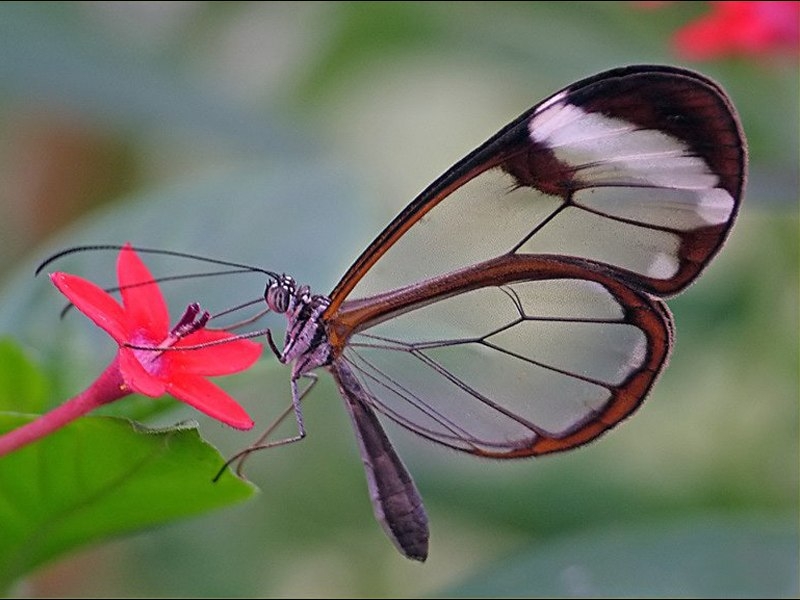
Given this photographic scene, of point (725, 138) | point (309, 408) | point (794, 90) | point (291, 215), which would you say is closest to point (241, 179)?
point (291, 215)

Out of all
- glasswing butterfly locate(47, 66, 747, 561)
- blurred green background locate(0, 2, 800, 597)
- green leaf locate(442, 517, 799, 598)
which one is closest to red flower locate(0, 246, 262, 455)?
glasswing butterfly locate(47, 66, 747, 561)

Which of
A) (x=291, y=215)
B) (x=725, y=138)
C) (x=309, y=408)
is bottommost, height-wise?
(x=309, y=408)

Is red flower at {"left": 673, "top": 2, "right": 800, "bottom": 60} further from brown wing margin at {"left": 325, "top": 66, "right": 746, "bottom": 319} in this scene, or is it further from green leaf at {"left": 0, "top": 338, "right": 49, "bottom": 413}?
green leaf at {"left": 0, "top": 338, "right": 49, "bottom": 413}

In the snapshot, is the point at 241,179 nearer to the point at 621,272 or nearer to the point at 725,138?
the point at 621,272

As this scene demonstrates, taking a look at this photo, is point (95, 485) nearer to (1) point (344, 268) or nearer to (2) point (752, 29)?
(1) point (344, 268)

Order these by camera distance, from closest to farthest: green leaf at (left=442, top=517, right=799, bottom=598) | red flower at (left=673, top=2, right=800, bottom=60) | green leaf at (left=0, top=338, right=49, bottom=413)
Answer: green leaf at (left=0, top=338, right=49, bottom=413)
green leaf at (left=442, top=517, right=799, bottom=598)
red flower at (left=673, top=2, right=800, bottom=60)

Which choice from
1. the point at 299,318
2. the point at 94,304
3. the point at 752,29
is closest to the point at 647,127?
the point at 299,318
